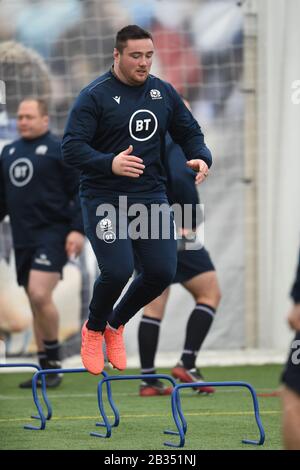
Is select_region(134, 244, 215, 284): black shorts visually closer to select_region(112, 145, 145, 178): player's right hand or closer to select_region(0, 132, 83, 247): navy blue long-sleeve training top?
select_region(0, 132, 83, 247): navy blue long-sleeve training top

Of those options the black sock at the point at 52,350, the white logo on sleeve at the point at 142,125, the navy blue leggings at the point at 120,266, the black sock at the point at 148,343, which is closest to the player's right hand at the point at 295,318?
the navy blue leggings at the point at 120,266

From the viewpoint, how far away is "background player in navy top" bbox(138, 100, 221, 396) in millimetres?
8008

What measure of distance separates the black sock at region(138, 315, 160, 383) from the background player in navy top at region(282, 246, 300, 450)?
4.18 meters

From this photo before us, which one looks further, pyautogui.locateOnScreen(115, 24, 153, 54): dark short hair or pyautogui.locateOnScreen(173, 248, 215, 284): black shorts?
pyautogui.locateOnScreen(173, 248, 215, 284): black shorts

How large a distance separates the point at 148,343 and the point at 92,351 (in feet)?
6.78

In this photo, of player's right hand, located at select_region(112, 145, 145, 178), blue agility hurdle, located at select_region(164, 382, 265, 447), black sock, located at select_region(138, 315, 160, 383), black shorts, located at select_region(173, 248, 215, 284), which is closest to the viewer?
blue agility hurdle, located at select_region(164, 382, 265, 447)

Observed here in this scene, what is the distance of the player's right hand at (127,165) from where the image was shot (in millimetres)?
5801

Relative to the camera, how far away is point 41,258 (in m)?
9.02

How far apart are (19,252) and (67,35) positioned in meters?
2.61

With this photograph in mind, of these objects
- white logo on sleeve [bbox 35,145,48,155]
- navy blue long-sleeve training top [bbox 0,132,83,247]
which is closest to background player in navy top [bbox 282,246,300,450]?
navy blue long-sleeve training top [bbox 0,132,83,247]

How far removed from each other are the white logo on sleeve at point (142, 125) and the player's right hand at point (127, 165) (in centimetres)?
30

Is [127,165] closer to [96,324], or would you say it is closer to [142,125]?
[142,125]

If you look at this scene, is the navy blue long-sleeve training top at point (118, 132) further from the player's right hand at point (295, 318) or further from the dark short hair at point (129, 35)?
the player's right hand at point (295, 318)

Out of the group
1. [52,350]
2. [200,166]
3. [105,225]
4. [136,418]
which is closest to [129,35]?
[200,166]
